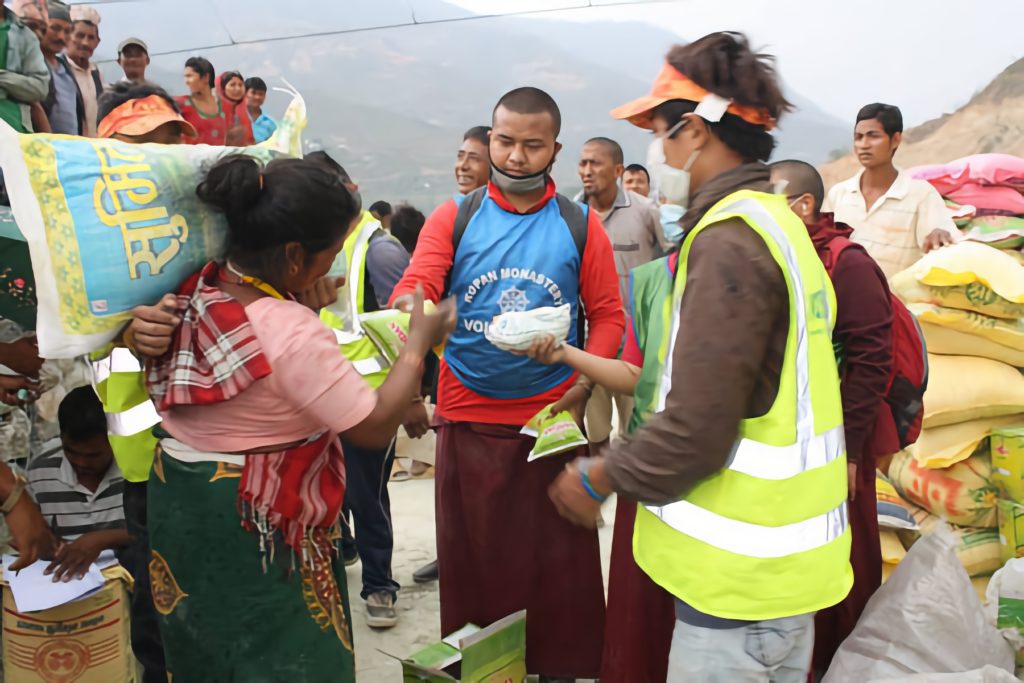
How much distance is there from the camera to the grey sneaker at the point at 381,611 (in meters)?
3.49

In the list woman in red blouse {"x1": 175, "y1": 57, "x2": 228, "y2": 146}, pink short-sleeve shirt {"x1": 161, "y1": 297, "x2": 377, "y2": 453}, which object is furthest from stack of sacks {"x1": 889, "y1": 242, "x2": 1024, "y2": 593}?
woman in red blouse {"x1": 175, "y1": 57, "x2": 228, "y2": 146}

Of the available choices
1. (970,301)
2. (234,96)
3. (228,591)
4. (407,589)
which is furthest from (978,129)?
(228,591)

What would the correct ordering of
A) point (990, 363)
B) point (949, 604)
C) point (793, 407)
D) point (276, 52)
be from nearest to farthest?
point (793, 407)
point (949, 604)
point (990, 363)
point (276, 52)

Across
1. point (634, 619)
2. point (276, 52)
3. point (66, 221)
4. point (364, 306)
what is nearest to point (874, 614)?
point (634, 619)

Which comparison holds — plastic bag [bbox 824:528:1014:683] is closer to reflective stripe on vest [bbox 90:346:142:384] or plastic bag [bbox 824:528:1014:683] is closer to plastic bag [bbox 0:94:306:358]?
plastic bag [bbox 0:94:306:358]

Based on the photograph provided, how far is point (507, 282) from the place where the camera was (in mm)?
2637

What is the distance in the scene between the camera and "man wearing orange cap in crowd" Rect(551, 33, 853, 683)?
4.83ft

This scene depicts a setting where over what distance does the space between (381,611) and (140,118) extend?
2.08 meters

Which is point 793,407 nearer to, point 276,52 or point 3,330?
point 3,330

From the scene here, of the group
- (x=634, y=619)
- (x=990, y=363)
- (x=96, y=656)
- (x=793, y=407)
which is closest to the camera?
(x=793, y=407)

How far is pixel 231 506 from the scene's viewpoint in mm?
1707

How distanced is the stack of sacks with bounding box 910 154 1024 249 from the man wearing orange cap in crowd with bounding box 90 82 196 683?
323cm

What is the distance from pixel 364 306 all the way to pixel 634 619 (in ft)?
6.08

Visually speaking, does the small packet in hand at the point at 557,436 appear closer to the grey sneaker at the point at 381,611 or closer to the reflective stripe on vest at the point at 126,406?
the reflective stripe on vest at the point at 126,406
